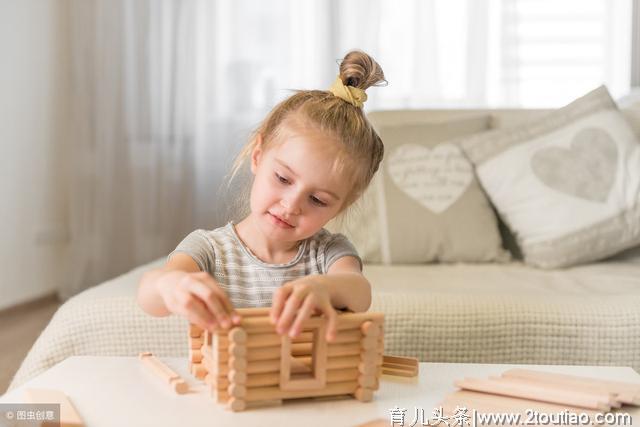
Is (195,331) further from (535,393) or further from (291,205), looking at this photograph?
(535,393)

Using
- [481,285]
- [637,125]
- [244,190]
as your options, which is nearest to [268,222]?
[244,190]

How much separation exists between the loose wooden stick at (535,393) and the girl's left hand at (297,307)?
18cm

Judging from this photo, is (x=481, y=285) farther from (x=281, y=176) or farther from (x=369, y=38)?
(x=369, y=38)

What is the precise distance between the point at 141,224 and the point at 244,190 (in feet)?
6.79

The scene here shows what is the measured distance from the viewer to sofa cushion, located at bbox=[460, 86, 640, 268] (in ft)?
6.44

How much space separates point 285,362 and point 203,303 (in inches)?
4.0

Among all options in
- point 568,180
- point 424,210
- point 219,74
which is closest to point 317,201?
point 424,210

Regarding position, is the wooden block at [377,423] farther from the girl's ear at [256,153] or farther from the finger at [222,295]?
the girl's ear at [256,153]

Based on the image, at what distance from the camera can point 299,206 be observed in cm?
105

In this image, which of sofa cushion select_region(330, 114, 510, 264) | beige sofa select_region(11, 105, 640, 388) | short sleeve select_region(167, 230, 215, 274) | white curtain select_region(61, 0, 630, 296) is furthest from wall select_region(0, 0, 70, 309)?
short sleeve select_region(167, 230, 215, 274)

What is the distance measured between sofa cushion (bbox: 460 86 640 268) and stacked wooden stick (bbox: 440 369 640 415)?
1058 millimetres

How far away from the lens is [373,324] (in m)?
0.88

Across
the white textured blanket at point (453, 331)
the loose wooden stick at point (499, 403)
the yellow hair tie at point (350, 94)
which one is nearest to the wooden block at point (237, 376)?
the loose wooden stick at point (499, 403)

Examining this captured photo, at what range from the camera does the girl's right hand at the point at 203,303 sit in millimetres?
813
